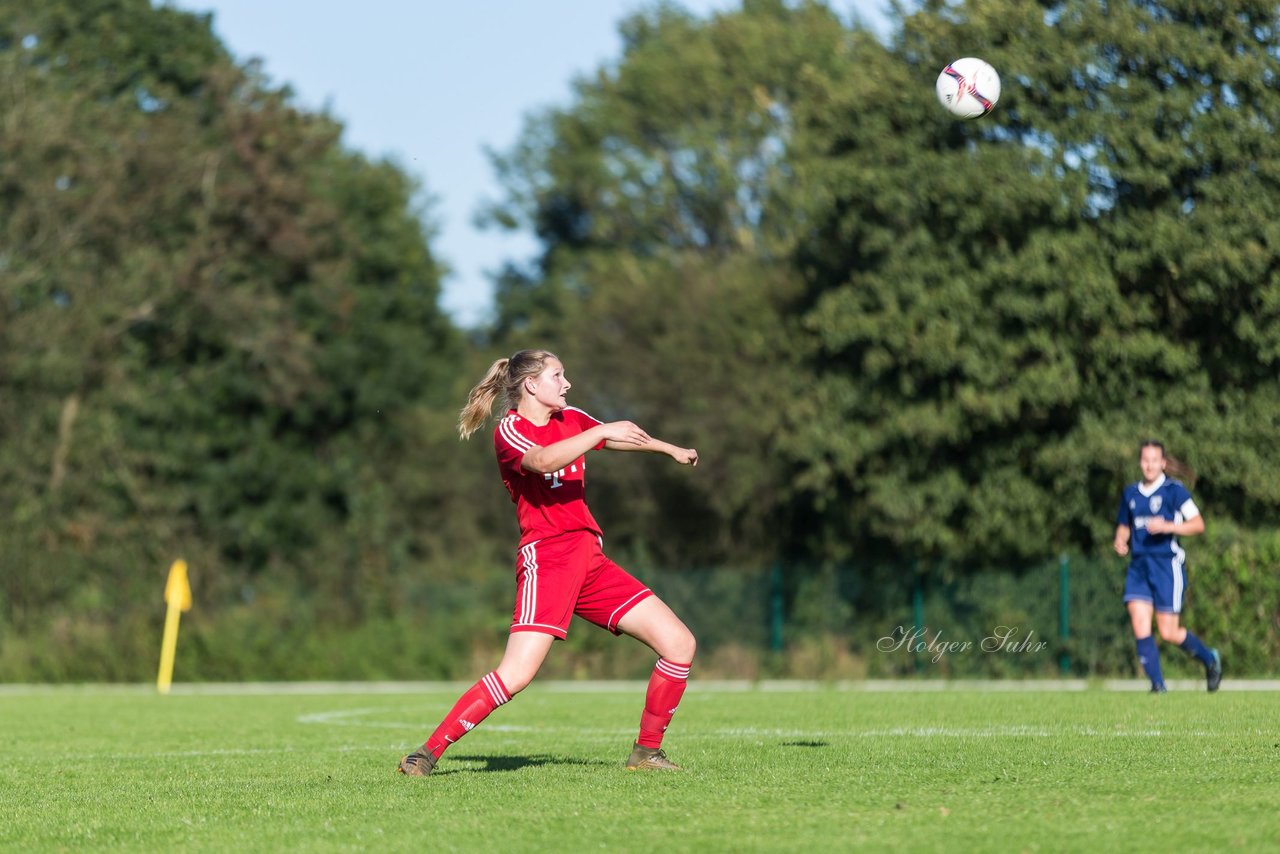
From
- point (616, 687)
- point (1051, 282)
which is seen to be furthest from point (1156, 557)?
point (1051, 282)

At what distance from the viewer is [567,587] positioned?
8492 millimetres

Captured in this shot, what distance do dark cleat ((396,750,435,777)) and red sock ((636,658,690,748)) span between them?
Result: 1054mm

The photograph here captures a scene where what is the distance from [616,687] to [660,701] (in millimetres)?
14794

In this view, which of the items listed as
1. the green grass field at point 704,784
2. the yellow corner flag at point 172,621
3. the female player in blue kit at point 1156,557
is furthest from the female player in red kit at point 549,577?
the yellow corner flag at point 172,621

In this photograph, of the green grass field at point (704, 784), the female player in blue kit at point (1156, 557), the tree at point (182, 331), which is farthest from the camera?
the tree at point (182, 331)

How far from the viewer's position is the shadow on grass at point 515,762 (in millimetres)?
8977

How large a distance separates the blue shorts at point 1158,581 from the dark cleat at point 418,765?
8.11 meters

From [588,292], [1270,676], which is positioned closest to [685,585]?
[1270,676]

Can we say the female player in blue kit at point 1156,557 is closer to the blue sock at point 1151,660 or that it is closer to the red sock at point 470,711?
the blue sock at point 1151,660

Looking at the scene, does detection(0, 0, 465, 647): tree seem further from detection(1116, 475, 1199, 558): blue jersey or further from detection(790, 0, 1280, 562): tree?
detection(1116, 475, 1199, 558): blue jersey

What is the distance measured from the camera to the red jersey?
8516 mm

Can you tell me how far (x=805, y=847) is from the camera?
19.4ft

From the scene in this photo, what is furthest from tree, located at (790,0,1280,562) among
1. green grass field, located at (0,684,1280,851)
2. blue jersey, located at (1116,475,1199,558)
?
green grass field, located at (0,684,1280,851)

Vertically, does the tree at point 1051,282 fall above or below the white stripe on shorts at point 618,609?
above
